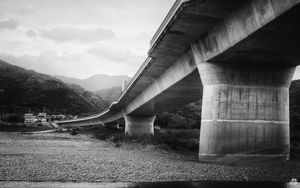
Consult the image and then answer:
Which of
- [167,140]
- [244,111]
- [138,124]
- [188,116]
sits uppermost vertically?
[188,116]

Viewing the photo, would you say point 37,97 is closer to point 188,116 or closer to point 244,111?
point 188,116

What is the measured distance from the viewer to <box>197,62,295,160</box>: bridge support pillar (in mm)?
17875

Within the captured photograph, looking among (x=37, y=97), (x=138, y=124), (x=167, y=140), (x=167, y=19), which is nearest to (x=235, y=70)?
(x=167, y=19)

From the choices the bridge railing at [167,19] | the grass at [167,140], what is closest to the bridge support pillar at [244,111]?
the bridge railing at [167,19]

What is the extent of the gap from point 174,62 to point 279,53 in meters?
9.55

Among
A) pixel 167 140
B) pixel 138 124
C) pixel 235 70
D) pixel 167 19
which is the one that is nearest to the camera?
pixel 167 19

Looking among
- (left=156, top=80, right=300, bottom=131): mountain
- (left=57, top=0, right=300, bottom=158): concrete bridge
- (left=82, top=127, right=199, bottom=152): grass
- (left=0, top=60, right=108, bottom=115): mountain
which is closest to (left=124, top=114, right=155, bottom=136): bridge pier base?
(left=82, top=127, right=199, bottom=152): grass

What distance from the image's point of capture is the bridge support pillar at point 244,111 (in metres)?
17.9

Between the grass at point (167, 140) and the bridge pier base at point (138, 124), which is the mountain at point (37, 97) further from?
the grass at point (167, 140)

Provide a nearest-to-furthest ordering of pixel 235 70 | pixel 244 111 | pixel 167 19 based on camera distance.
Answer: pixel 167 19
pixel 244 111
pixel 235 70

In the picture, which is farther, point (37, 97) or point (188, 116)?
point (37, 97)

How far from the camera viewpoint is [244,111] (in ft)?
59.8

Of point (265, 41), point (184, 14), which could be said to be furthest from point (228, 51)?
→ point (184, 14)

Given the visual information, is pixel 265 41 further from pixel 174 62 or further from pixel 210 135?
pixel 174 62
